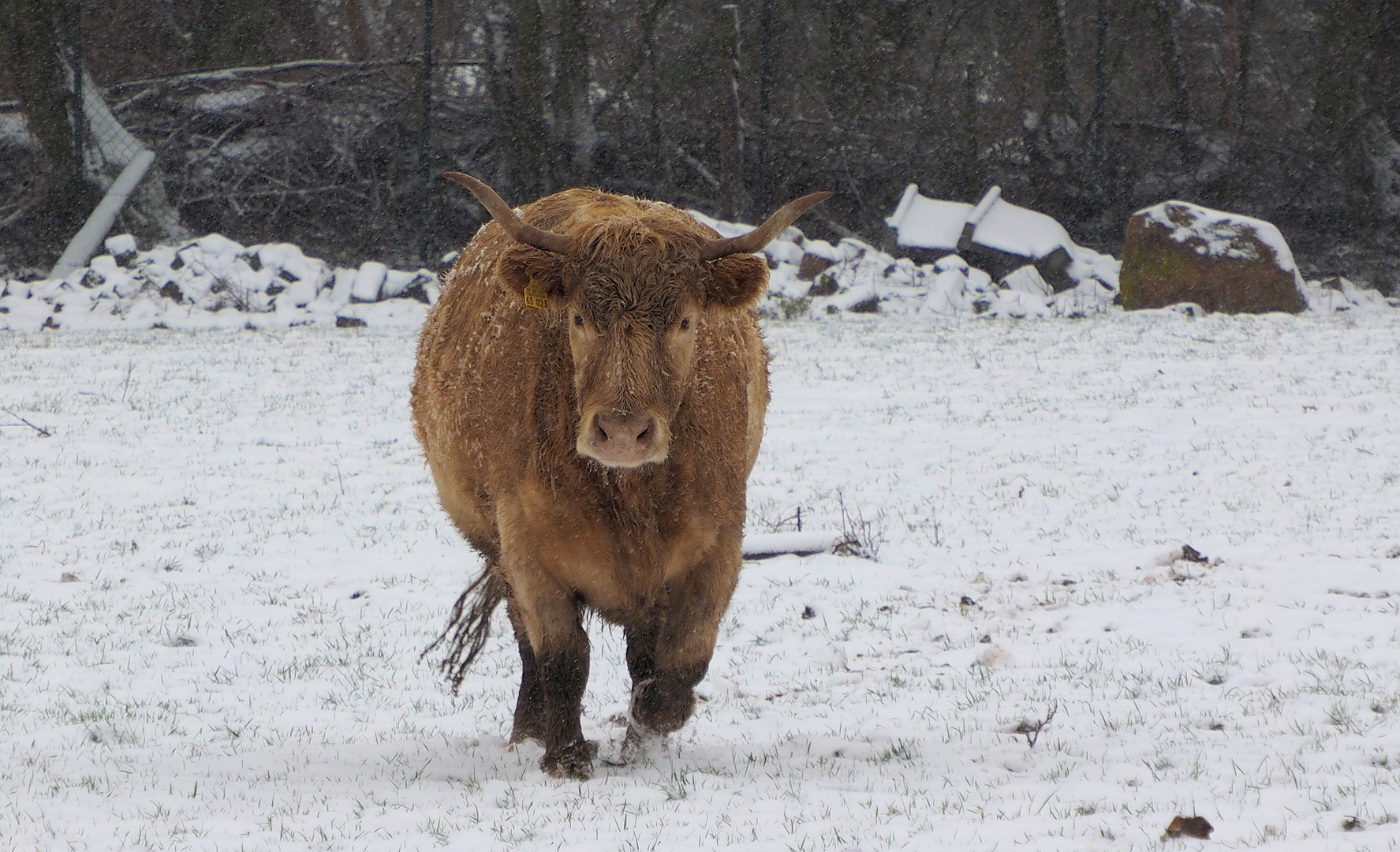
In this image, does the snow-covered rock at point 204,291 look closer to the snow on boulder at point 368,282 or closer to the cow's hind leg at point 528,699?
the snow on boulder at point 368,282

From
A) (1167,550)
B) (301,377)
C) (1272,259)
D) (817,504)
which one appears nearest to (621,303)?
(1167,550)

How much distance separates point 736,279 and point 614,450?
693 mm

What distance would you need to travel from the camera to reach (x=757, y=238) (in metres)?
3.95

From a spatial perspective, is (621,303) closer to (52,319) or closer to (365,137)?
(52,319)

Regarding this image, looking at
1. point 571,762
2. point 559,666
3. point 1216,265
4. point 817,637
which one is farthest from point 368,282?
point 571,762

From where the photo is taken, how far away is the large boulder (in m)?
15.3

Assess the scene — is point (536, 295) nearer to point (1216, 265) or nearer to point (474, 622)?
point (474, 622)

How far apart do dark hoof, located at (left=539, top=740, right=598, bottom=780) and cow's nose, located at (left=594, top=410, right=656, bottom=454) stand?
108 centimetres

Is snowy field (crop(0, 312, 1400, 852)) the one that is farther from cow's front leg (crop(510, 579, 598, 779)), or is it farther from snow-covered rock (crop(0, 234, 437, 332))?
snow-covered rock (crop(0, 234, 437, 332))

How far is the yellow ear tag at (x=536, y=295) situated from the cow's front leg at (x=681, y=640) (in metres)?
0.89

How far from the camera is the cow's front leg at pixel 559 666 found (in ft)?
13.7

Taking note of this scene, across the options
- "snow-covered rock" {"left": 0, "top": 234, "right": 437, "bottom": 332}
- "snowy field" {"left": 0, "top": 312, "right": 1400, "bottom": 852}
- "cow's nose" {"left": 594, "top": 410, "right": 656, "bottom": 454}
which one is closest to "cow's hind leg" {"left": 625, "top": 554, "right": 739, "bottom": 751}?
"snowy field" {"left": 0, "top": 312, "right": 1400, "bottom": 852}

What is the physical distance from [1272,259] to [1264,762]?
1263cm

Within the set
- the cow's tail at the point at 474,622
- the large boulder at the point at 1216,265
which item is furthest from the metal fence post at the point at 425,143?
the cow's tail at the point at 474,622
